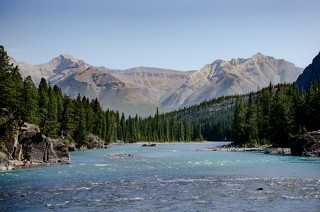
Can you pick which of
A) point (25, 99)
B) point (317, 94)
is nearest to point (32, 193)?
point (25, 99)

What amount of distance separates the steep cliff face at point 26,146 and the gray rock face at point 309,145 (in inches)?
2161

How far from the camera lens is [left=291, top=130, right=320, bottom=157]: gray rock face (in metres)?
96.6

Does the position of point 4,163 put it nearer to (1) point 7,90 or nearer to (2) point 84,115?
(1) point 7,90

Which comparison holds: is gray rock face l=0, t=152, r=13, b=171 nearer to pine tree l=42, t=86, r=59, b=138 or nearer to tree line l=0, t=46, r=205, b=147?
tree line l=0, t=46, r=205, b=147

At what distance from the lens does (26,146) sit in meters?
79.7

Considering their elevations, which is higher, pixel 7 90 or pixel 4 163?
pixel 7 90

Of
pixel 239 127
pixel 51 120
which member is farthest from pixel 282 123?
pixel 51 120

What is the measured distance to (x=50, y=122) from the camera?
105938 mm

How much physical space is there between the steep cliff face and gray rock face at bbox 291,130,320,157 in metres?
54.9

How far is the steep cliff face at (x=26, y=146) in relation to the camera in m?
75.1

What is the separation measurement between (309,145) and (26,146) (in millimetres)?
64346

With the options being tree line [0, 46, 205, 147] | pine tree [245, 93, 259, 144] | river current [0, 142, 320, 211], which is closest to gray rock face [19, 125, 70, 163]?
tree line [0, 46, 205, 147]

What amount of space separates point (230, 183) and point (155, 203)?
15593mm

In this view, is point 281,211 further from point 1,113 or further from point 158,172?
point 1,113
